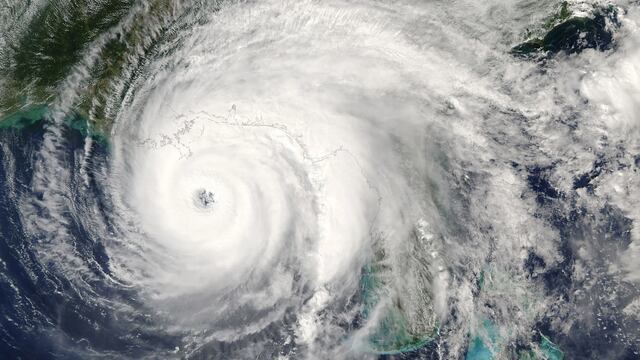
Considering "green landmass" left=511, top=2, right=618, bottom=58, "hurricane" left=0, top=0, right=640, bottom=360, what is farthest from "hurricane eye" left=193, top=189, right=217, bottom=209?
"green landmass" left=511, top=2, right=618, bottom=58

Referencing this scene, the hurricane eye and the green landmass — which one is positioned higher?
the green landmass

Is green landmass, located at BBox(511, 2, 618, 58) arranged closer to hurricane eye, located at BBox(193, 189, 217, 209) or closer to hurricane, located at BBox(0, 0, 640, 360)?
hurricane, located at BBox(0, 0, 640, 360)

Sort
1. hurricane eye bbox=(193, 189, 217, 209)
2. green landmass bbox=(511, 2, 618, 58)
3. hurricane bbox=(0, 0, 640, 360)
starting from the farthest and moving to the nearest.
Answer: hurricane eye bbox=(193, 189, 217, 209) < hurricane bbox=(0, 0, 640, 360) < green landmass bbox=(511, 2, 618, 58)

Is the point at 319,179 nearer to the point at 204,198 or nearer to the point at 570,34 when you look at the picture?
the point at 204,198

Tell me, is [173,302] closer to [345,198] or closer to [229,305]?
[229,305]

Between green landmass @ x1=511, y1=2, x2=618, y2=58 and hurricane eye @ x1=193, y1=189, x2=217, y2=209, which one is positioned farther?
hurricane eye @ x1=193, y1=189, x2=217, y2=209

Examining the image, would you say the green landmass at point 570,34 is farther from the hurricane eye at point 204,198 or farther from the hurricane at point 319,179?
the hurricane eye at point 204,198

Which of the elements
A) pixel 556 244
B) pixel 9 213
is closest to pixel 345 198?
pixel 556 244

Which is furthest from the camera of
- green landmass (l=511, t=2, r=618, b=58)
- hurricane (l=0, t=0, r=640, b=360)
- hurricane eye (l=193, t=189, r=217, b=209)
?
hurricane eye (l=193, t=189, r=217, b=209)
